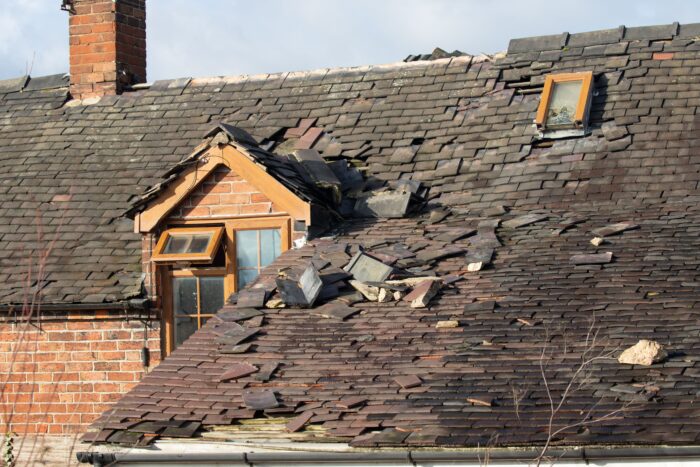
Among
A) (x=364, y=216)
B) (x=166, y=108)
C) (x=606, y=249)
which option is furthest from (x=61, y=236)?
(x=606, y=249)

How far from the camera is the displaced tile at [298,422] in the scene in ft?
33.5

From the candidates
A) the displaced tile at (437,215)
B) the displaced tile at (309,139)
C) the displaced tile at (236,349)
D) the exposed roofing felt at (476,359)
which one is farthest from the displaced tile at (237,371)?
the displaced tile at (309,139)

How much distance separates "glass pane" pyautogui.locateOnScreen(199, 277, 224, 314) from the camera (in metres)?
14.8

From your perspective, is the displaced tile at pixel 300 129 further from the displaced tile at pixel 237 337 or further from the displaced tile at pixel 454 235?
the displaced tile at pixel 237 337

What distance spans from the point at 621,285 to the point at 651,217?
6.34 ft

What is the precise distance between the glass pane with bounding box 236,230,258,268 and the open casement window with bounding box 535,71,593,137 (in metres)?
3.82

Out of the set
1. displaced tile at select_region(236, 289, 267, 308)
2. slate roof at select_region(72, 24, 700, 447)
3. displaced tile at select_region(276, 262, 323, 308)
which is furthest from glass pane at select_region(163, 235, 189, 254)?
displaced tile at select_region(276, 262, 323, 308)

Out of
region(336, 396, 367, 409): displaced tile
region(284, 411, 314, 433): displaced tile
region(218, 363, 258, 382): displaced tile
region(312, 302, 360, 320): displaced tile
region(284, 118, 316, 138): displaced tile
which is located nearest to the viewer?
region(284, 411, 314, 433): displaced tile

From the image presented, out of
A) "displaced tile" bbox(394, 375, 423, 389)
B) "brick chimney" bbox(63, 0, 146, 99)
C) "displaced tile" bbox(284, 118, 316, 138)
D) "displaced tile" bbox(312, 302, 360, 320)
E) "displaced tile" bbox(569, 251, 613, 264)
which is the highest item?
"brick chimney" bbox(63, 0, 146, 99)

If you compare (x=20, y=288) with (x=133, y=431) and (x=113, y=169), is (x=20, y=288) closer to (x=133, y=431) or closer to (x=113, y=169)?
Answer: (x=113, y=169)

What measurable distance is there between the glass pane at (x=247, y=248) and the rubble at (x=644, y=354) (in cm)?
557

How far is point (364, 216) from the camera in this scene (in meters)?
14.8

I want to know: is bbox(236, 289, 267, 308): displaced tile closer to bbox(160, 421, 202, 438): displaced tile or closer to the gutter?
bbox(160, 421, 202, 438): displaced tile

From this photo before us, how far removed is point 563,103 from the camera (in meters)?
15.6
